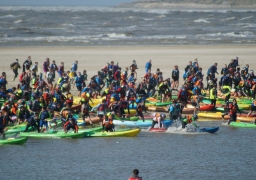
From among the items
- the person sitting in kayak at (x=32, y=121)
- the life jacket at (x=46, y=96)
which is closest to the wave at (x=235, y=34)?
the life jacket at (x=46, y=96)

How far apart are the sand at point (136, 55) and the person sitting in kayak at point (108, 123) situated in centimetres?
1472

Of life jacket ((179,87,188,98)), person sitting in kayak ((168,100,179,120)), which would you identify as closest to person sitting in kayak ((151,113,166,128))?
person sitting in kayak ((168,100,179,120))

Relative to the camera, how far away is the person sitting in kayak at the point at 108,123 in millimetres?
27166

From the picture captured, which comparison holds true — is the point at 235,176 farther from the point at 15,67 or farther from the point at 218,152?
the point at 15,67

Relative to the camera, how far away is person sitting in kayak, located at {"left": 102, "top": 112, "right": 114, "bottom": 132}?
27.2 m

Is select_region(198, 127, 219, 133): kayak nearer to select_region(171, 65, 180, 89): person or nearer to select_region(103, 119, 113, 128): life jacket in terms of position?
select_region(103, 119, 113, 128): life jacket

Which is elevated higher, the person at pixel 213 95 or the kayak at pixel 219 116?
the person at pixel 213 95

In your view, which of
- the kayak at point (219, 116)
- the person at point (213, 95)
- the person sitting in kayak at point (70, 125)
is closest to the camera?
the person sitting in kayak at point (70, 125)

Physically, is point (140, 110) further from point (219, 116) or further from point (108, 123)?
point (219, 116)

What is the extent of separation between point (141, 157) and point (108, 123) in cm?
321

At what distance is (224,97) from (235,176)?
11831mm

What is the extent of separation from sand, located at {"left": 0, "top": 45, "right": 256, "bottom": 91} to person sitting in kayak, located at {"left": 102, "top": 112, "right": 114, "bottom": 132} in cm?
1472

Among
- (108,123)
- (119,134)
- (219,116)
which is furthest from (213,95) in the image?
(108,123)

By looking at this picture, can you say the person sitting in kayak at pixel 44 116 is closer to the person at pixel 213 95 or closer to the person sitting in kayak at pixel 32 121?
the person sitting in kayak at pixel 32 121
